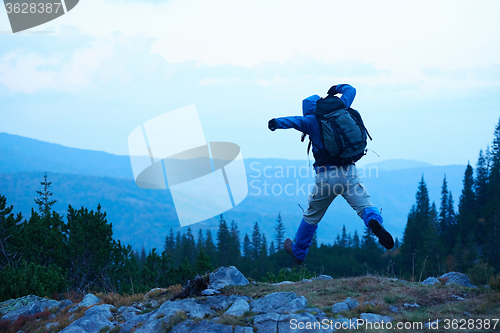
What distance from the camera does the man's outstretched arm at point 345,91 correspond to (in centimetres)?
733

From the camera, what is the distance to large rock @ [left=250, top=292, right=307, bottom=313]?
6.89 metres

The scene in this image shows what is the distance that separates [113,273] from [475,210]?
70003mm

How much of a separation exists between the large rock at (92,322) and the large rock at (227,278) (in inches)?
80.2

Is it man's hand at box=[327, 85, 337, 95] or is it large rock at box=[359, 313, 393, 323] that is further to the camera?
man's hand at box=[327, 85, 337, 95]

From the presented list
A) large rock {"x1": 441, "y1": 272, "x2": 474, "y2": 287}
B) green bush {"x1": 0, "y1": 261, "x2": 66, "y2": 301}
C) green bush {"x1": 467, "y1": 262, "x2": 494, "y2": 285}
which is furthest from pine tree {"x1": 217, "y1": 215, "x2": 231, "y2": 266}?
large rock {"x1": 441, "y1": 272, "x2": 474, "y2": 287}

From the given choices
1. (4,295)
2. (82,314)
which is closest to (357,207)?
(82,314)

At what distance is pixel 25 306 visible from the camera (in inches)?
370

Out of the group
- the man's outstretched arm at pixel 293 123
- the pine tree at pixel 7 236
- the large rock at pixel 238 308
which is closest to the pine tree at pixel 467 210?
the pine tree at pixel 7 236

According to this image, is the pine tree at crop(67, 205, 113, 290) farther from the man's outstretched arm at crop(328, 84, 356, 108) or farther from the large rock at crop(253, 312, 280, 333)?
the man's outstretched arm at crop(328, 84, 356, 108)

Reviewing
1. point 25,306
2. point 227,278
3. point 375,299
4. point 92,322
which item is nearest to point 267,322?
point 375,299

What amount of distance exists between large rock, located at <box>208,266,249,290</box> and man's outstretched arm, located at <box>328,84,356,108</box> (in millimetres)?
4142

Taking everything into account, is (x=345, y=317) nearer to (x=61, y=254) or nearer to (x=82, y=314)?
(x=82, y=314)

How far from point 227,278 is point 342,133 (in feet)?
13.0
